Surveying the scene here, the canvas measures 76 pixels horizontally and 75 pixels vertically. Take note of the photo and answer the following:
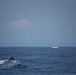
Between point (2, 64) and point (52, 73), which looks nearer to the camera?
point (52, 73)

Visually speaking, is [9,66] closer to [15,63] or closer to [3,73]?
[15,63]

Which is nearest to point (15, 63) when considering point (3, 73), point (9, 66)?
point (9, 66)

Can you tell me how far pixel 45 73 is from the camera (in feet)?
124

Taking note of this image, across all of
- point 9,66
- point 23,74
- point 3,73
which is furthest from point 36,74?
point 9,66

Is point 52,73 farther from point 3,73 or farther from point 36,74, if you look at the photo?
point 3,73

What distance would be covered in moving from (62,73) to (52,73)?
4.12 feet

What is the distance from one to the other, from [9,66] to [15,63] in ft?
7.15

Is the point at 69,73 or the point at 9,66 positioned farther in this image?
the point at 9,66

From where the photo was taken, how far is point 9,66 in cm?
4475

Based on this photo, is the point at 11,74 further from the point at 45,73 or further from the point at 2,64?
the point at 2,64

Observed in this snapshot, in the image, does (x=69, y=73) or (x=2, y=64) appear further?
(x=2, y=64)

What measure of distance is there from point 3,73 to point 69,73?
8223 millimetres

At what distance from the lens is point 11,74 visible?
36656 millimetres

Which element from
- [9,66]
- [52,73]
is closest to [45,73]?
[52,73]
